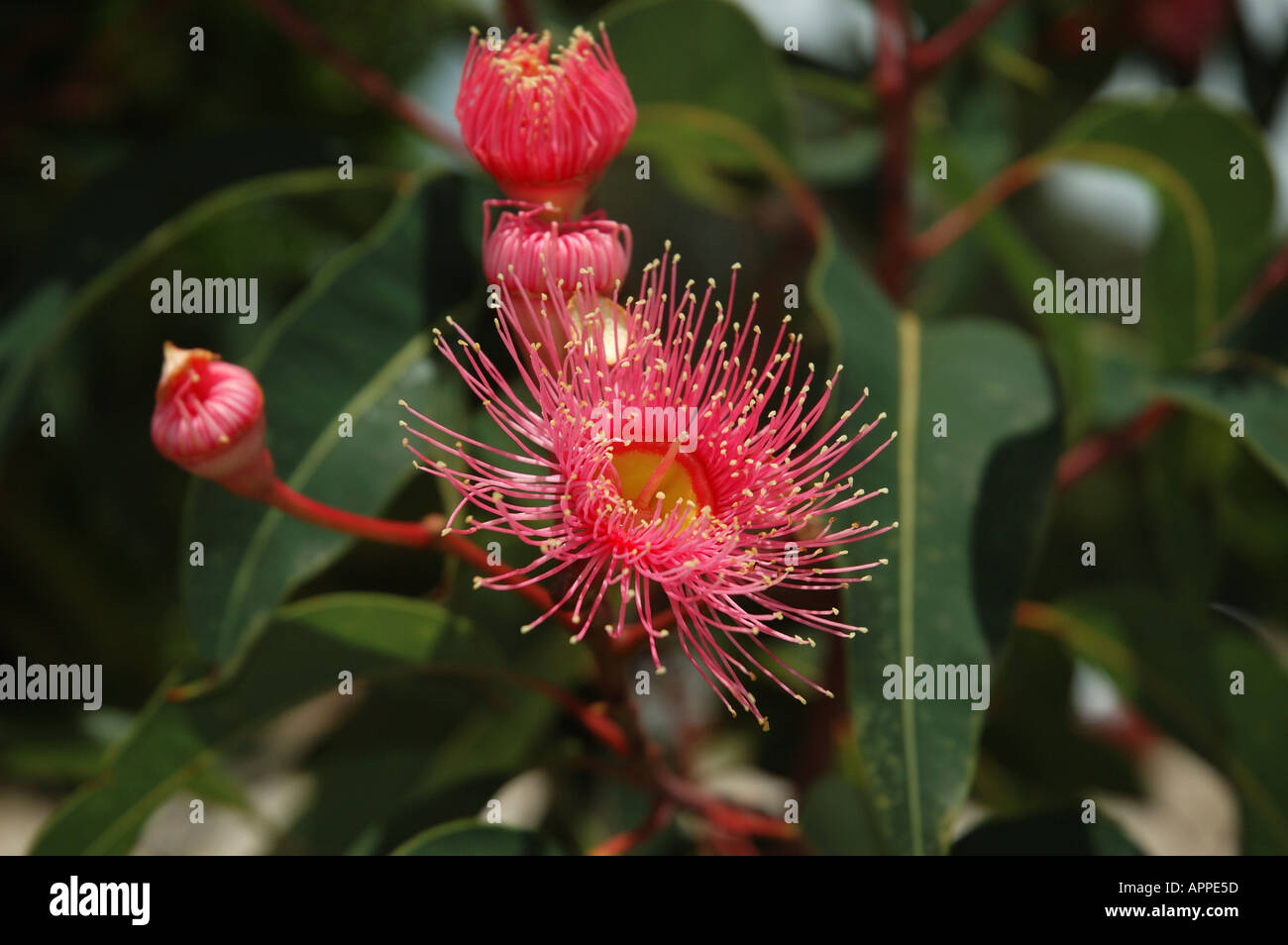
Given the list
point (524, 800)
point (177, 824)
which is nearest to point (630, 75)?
point (524, 800)

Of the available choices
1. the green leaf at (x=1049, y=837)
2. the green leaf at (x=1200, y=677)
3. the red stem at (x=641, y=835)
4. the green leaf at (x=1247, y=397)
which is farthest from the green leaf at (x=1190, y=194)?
the red stem at (x=641, y=835)

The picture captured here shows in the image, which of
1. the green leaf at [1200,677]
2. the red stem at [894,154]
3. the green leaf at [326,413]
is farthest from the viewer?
the red stem at [894,154]

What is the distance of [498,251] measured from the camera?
579 mm

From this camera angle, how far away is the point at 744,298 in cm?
141

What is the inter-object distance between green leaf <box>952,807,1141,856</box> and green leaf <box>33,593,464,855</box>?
459 mm

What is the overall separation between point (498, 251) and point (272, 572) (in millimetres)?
284

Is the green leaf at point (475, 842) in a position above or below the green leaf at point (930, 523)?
below

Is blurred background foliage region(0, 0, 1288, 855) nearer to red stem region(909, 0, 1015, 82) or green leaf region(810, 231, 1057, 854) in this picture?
green leaf region(810, 231, 1057, 854)

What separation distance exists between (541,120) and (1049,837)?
0.68 meters

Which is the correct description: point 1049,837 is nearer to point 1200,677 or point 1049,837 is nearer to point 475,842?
point 1200,677

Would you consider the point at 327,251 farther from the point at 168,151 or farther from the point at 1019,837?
the point at 1019,837

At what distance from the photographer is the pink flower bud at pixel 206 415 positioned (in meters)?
0.57

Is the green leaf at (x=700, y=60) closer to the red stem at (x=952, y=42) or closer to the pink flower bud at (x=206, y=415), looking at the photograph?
the red stem at (x=952, y=42)

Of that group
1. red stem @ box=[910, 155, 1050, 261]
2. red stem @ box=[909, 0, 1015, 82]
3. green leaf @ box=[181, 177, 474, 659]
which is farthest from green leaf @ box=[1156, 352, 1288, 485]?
green leaf @ box=[181, 177, 474, 659]
